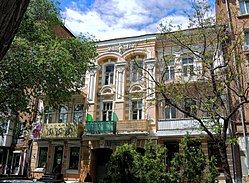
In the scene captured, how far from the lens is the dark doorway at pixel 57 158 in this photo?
2166cm

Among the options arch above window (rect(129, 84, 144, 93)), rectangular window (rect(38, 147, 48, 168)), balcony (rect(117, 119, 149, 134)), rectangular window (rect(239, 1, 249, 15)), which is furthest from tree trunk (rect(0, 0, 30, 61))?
rectangular window (rect(239, 1, 249, 15))

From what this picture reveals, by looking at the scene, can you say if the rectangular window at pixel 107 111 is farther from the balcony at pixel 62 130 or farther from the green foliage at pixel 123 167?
the green foliage at pixel 123 167

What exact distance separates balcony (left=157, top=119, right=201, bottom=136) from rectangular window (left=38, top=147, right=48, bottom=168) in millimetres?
10291

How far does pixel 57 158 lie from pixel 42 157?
150 centimetres

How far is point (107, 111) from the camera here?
21.9 m

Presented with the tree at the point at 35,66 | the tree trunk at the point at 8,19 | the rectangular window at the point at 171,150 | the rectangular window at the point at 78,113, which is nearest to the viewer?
the tree trunk at the point at 8,19

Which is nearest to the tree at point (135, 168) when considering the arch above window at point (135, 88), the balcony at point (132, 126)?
the balcony at point (132, 126)

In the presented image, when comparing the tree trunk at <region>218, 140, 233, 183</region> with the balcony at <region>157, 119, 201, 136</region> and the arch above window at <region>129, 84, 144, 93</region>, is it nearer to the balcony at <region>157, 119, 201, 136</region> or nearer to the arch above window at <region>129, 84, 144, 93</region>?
the balcony at <region>157, 119, 201, 136</region>

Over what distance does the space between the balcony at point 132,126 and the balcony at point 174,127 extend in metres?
1.01

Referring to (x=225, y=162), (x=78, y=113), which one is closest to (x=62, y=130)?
(x=78, y=113)

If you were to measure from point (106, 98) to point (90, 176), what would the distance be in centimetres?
630

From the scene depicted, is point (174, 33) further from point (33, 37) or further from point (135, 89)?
point (135, 89)

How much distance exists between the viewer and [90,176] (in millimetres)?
20078

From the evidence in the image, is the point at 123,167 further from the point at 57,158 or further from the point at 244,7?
the point at 244,7
